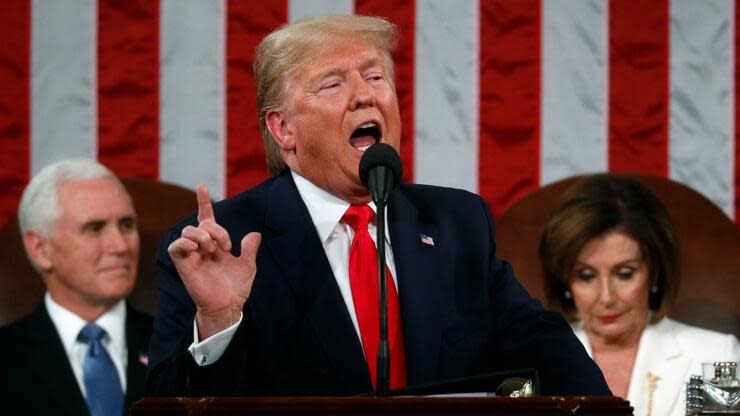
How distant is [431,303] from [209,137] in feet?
6.16

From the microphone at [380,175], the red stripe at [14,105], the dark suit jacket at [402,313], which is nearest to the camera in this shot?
the microphone at [380,175]

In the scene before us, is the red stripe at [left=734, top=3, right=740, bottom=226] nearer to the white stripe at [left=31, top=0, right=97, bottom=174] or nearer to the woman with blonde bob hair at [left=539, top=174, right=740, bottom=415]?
the woman with blonde bob hair at [left=539, top=174, right=740, bottom=415]

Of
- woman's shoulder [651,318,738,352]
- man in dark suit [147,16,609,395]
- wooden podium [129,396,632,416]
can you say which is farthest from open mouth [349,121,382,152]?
woman's shoulder [651,318,738,352]

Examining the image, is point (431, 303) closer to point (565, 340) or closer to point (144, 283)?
point (565, 340)

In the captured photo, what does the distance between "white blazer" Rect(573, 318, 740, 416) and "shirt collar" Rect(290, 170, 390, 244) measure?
1.33 metres

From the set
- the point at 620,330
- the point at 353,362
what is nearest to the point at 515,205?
the point at 620,330

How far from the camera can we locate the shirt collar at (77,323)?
3.75 meters

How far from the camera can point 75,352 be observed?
12.3 feet

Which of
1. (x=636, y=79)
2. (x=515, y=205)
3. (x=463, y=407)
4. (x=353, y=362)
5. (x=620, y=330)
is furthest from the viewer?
(x=636, y=79)

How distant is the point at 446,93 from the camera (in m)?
4.20

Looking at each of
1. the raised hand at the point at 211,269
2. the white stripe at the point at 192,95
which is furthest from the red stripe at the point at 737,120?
the raised hand at the point at 211,269

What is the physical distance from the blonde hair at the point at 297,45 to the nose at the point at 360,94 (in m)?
0.10

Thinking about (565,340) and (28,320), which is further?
(28,320)

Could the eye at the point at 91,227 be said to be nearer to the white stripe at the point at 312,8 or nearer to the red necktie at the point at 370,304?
the white stripe at the point at 312,8
